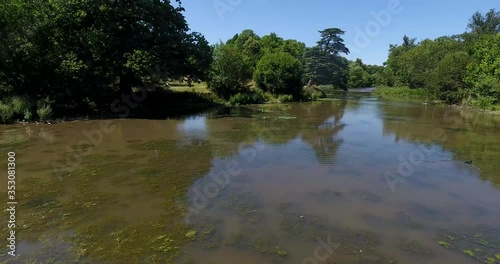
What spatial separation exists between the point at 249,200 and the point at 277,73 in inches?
1261

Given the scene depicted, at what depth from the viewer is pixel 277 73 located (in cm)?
3866

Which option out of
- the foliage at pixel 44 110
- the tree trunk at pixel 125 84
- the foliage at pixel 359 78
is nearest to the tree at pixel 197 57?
the tree trunk at pixel 125 84

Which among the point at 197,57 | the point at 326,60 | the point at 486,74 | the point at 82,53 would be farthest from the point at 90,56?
the point at 326,60

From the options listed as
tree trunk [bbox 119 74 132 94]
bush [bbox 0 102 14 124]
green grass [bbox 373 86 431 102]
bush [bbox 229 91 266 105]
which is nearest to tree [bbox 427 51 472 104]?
green grass [bbox 373 86 431 102]

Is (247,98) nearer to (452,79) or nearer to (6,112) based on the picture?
(6,112)

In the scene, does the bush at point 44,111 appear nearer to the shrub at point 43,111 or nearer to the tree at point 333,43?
the shrub at point 43,111

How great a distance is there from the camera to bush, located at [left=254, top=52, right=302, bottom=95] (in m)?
38.8

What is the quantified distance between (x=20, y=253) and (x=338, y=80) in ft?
233

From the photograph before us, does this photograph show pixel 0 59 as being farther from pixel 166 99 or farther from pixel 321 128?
pixel 321 128

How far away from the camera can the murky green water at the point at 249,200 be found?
5.64 metres

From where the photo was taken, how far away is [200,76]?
26656 millimetres

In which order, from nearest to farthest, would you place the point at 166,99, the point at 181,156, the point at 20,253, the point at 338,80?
1. the point at 20,253
2. the point at 181,156
3. the point at 166,99
4. the point at 338,80

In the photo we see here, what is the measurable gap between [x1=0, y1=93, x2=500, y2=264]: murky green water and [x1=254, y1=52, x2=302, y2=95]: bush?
24.2m

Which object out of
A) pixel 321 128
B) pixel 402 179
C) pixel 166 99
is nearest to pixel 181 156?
pixel 402 179
